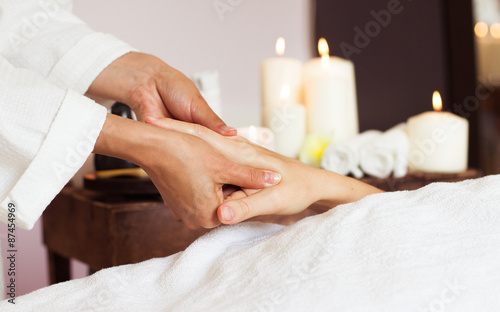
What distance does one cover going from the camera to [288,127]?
137 centimetres

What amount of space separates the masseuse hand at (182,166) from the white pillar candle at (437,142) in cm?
65

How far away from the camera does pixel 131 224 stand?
1.01 metres

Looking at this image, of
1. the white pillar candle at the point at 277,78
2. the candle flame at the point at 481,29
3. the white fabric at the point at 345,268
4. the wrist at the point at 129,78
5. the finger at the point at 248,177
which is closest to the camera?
the white fabric at the point at 345,268

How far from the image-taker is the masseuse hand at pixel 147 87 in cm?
101

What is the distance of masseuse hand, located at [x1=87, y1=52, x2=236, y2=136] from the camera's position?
1.01m

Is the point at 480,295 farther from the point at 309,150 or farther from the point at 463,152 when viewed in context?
the point at 463,152

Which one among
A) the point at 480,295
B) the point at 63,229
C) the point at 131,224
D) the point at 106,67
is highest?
the point at 106,67

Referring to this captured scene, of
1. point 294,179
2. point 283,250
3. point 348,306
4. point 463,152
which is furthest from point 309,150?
point 348,306

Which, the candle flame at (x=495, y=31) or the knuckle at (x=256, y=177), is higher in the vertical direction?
the candle flame at (x=495, y=31)

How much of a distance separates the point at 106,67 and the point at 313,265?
665 millimetres

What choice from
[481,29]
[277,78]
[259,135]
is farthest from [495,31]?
[259,135]

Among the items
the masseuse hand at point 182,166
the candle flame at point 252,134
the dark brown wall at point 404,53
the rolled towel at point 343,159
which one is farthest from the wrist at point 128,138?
the dark brown wall at point 404,53

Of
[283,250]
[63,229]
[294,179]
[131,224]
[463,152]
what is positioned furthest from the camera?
[463,152]

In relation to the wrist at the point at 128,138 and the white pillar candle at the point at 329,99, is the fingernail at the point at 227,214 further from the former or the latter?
the white pillar candle at the point at 329,99
